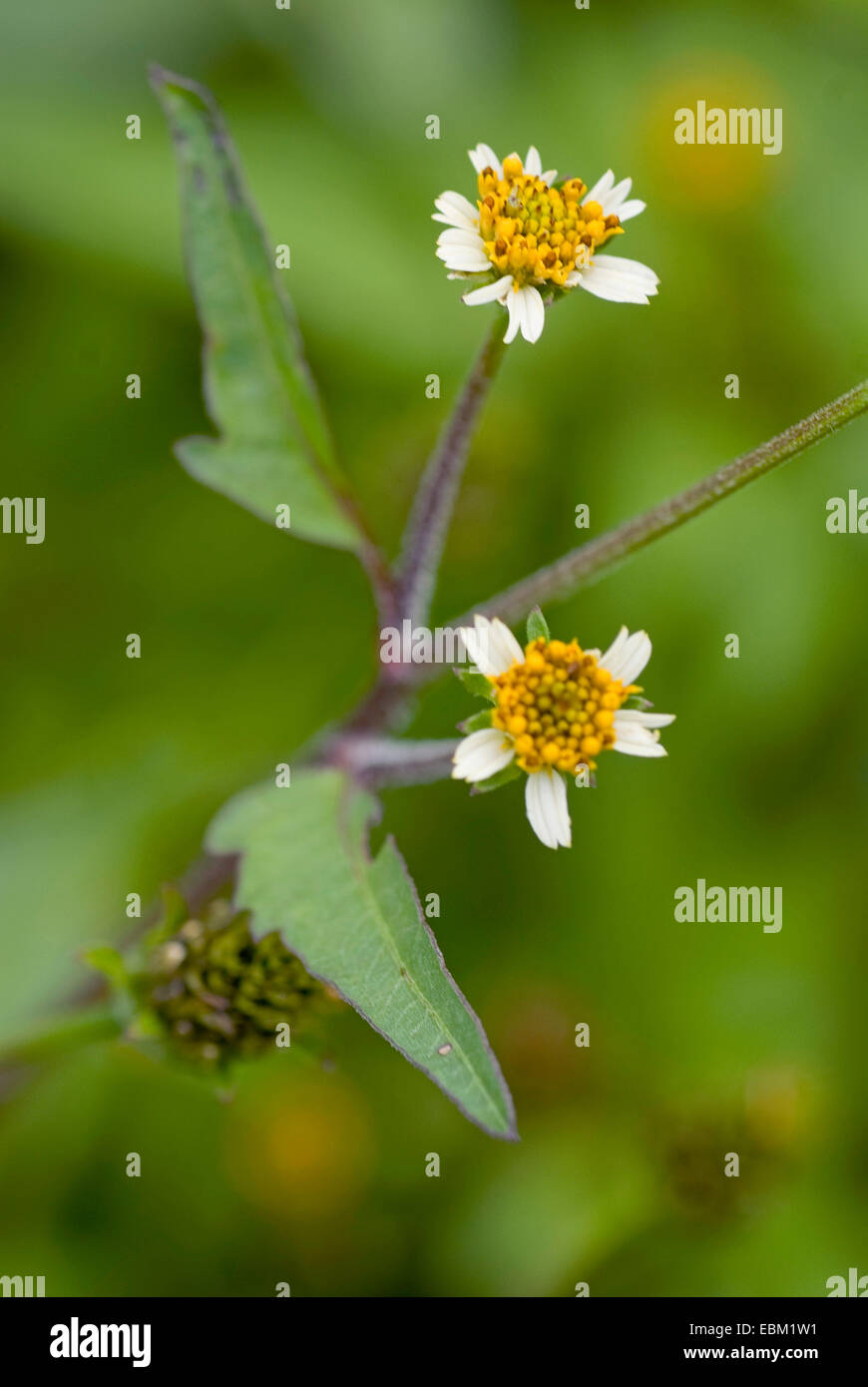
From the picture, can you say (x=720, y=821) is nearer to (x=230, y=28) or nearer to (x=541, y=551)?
(x=541, y=551)

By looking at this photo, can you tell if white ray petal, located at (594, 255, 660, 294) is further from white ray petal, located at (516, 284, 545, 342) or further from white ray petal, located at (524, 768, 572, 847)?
white ray petal, located at (524, 768, 572, 847)

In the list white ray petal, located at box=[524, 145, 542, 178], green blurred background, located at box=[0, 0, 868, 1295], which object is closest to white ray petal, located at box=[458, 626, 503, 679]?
white ray petal, located at box=[524, 145, 542, 178]

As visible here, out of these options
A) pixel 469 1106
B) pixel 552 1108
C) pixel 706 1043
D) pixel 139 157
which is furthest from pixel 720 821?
pixel 139 157

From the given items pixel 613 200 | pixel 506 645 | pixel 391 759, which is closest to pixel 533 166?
pixel 613 200

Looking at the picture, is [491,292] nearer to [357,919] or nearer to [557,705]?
[557,705]

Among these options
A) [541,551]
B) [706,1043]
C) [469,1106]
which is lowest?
[706,1043]
